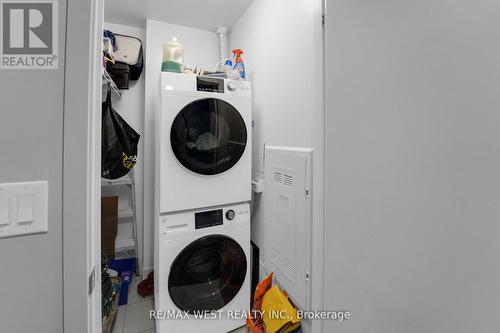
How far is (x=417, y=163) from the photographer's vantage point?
625mm

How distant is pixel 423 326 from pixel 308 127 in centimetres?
95

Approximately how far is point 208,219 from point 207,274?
402 mm

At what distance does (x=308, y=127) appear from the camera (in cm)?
128

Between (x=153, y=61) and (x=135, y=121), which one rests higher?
(x=153, y=61)

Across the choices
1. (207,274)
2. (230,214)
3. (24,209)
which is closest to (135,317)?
(207,274)

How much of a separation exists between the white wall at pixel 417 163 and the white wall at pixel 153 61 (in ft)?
6.32

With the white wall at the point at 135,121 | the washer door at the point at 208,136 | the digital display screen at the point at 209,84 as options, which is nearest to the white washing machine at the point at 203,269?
the washer door at the point at 208,136

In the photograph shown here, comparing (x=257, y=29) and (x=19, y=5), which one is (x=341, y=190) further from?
(x=257, y=29)

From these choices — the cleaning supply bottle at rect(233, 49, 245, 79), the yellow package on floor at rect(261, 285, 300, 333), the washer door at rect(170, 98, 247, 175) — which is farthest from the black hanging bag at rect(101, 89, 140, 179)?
the yellow package on floor at rect(261, 285, 300, 333)

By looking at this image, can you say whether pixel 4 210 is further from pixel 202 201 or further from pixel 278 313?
pixel 278 313

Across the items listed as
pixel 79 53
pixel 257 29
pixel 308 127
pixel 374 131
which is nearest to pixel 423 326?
pixel 374 131

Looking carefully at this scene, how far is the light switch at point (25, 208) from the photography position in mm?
606

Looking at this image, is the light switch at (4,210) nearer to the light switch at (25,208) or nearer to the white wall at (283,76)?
the light switch at (25,208)

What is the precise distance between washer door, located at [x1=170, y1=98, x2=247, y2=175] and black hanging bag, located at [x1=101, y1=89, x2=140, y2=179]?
70cm
